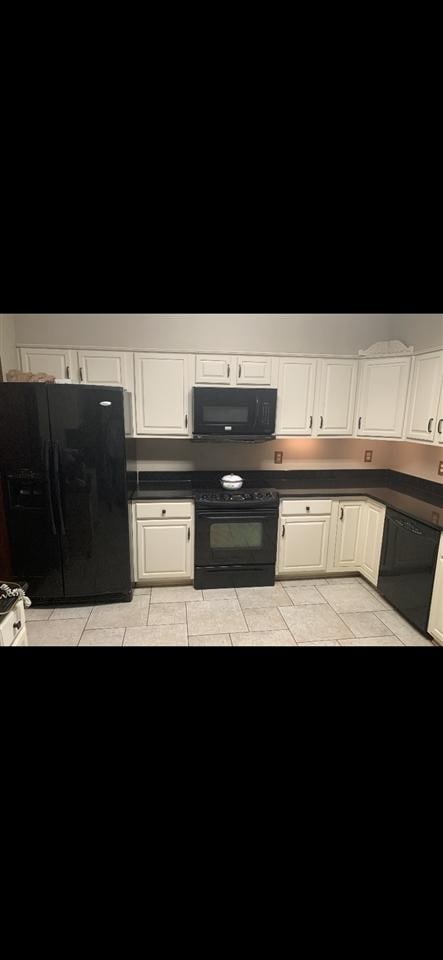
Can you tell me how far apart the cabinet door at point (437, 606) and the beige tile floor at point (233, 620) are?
103mm

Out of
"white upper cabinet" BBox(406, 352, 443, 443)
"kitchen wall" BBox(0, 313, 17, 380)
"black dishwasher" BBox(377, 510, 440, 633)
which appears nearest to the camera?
"black dishwasher" BBox(377, 510, 440, 633)

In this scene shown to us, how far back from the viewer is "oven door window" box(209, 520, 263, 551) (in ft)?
9.73

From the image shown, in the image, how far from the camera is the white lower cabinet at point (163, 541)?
2.92 m

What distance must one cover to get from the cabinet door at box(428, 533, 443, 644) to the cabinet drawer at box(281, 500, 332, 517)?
99cm

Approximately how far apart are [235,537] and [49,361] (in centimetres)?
204

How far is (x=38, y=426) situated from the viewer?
244cm

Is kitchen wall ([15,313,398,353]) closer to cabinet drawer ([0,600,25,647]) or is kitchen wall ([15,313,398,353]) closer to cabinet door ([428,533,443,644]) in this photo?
cabinet door ([428,533,443,644])

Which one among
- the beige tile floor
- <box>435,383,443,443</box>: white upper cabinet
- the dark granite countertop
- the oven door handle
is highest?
<box>435,383,443,443</box>: white upper cabinet

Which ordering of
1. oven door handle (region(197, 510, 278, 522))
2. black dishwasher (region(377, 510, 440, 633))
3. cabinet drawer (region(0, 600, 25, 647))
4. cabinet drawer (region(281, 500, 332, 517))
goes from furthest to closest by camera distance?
cabinet drawer (region(281, 500, 332, 517))
oven door handle (region(197, 510, 278, 522))
black dishwasher (region(377, 510, 440, 633))
cabinet drawer (region(0, 600, 25, 647))

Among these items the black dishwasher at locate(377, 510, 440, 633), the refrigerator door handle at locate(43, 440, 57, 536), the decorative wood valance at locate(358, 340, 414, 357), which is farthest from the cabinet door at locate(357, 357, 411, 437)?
the refrigerator door handle at locate(43, 440, 57, 536)

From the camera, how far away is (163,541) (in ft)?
9.75

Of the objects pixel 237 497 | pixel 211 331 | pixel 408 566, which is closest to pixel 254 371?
pixel 211 331
